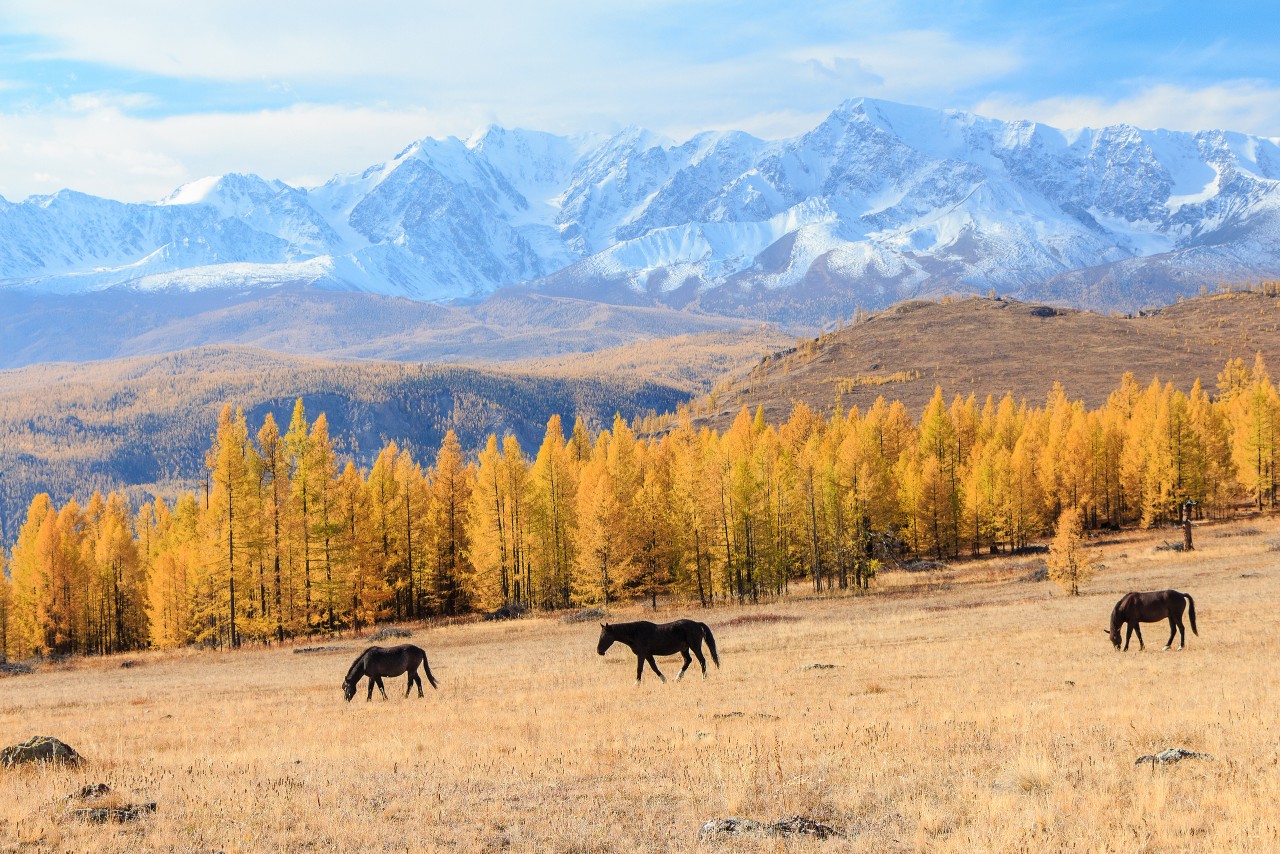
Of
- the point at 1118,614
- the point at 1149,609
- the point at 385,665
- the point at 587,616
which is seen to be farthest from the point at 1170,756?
the point at 587,616

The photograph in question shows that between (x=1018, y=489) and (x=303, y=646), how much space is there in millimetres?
60697

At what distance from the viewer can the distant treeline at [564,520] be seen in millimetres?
59500

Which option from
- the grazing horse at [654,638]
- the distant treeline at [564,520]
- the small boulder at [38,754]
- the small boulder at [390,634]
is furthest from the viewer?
the distant treeline at [564,520]

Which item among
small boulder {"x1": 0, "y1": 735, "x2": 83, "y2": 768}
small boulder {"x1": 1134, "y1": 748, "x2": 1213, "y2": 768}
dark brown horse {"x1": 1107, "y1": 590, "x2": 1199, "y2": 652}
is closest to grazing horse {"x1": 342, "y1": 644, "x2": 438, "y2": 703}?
small boulder {"x1": 0, "y1": 735, "x2": 83, "y2": 768}

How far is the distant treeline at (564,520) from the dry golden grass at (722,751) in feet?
79.6

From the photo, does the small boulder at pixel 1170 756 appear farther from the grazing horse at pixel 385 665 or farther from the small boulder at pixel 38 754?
the grazing horse at pixel 385 665

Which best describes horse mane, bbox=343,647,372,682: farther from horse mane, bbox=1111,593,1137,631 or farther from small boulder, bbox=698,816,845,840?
horse mane, bbox=1111,593,1137,631

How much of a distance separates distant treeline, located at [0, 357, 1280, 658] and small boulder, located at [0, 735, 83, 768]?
134 ft

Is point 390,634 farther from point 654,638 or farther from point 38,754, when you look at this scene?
point 38,754

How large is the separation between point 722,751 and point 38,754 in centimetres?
1149

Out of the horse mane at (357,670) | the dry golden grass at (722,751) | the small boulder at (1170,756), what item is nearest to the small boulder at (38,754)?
the dry golden grass at (722,751)

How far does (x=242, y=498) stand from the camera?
184ft

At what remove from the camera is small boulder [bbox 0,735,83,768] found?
15945 mm

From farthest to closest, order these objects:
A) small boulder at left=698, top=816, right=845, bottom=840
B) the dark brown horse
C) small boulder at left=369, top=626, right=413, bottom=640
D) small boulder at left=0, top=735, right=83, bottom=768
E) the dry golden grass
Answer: small boulder at left=369, top=626, right=413, bottom=640
the dark brown horse
small boulder at left=0, top=735, right=83, bottom=768
the dry golden grass
small boulder at left=698, top=816, right=845, bottom=840
